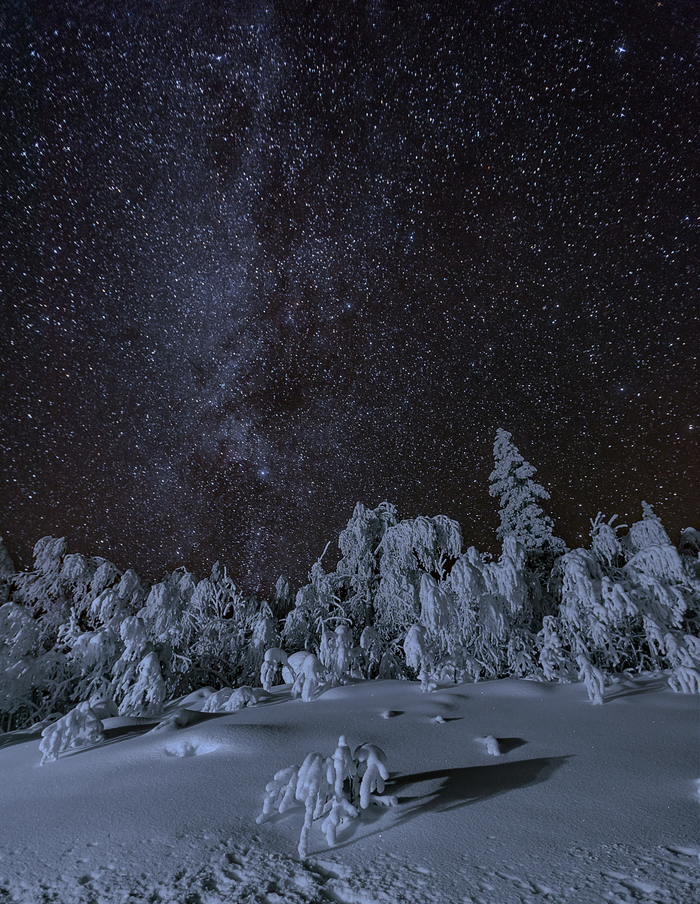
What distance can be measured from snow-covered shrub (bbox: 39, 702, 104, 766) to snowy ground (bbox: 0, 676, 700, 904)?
0.20 m

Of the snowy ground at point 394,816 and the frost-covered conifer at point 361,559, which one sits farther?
the frost-covered conifer at point 361,559

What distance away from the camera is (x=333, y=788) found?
337cm

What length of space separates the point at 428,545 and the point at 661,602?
5273 mm

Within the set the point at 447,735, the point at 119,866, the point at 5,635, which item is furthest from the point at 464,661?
the point at 5,635

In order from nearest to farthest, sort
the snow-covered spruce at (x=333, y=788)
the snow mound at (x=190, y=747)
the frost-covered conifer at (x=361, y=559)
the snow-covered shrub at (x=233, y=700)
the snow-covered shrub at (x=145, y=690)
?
the snow-covered spruce at (x=333, y=788)
the snow mound at (x=190, y=747)
the snow-covered shrub at (x=233, y=700)
the snow-covered shrub at (x=145, y=690)
the frost-covered conifer at (x=361, y=559)

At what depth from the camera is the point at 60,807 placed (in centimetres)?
392

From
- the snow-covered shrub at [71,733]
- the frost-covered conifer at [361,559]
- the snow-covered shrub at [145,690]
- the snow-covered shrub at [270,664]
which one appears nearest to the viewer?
the snow-covered shrub at [71,733]

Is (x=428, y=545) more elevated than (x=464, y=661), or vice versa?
(x=428, y=545)

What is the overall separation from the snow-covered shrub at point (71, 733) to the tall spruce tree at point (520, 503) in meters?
10.3

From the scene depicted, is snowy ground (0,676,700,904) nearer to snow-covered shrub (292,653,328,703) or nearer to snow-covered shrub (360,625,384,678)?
snow-covered shrub (292,653,328,703)

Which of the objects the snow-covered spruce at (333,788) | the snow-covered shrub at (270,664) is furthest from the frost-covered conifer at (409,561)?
the snow-covered spruce at (333,788)

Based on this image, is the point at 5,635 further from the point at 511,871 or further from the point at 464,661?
the point at 511,871

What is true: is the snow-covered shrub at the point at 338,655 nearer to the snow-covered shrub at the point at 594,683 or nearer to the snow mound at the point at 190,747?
the snow mound at the point at 190,747

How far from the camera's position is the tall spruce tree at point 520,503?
12.5m
